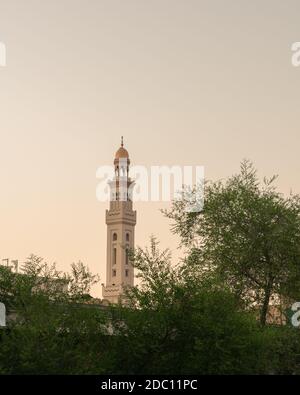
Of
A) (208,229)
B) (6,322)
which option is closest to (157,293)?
(6,322)

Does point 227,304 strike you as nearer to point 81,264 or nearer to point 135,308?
point 135,308

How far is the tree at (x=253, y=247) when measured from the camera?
55.9 meters

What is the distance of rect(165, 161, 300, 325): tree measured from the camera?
55938mm

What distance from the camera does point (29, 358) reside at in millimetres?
43625

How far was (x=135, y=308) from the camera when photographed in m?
47.2

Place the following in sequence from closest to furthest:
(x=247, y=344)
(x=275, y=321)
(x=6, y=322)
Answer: (x=247, y=344)
(x=6, y=322)
(x=275, y=321)

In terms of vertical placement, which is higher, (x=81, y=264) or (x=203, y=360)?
(x=81, y=264)

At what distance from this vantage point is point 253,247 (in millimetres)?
56156

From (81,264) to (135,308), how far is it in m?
3.59
